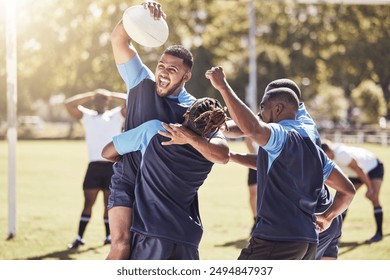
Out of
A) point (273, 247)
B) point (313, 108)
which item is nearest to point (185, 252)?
point (273, 247)

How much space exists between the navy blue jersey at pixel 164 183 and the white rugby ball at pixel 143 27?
31.9 inches

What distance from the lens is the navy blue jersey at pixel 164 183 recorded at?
438 cm

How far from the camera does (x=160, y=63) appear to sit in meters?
4.64

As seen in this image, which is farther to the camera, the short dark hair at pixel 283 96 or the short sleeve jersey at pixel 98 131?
the short sleeve jersey at pixel 98 131

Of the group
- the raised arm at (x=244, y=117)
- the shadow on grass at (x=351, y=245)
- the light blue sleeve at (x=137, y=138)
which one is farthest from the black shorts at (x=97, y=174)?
the raised arm at (x=244, y=117)

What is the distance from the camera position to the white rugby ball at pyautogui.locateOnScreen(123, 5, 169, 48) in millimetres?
4957

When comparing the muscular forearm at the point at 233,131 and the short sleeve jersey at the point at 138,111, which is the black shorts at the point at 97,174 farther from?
the short sleeve jersey at the point at 138,111

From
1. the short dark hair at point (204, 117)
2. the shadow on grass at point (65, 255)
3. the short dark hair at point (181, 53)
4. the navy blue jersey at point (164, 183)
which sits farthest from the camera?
the shadow on grass at point (65, 255)

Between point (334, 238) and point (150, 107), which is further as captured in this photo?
point (334, 238)

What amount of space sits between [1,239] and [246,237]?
10.5ft

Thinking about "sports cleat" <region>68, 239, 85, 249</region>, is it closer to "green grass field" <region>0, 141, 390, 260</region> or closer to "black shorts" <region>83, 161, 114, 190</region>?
"green grass field" <region>0, 141, 390, 260</region>

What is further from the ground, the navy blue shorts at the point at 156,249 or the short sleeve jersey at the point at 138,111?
the short sleeve jersey at the point at 138,111

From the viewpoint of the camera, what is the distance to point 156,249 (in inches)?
177
